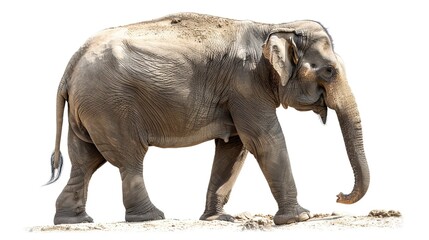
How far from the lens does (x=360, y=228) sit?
13898 millimetres

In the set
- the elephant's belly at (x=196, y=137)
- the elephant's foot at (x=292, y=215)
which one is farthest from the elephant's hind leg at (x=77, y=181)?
the elephant's foot at (x=292, y=215)

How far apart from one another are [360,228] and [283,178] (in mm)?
1123

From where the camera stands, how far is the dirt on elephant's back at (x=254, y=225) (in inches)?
553

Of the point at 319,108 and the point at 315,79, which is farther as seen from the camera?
the point at 319,108

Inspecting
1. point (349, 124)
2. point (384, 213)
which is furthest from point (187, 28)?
point (384, 213)

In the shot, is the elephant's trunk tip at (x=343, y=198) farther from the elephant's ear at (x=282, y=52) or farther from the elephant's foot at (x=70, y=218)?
the elephant's foot at (x=70, y=218)

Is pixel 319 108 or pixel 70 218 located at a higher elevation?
pixel 319 108

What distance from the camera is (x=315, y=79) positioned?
14711 millimetres

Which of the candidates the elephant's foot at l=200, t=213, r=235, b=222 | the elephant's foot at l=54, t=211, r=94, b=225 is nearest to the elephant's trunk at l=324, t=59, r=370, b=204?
the elephant's foot at l=200, t=213, r=235, b=222

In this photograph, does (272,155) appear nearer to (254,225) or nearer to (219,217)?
(254,225)

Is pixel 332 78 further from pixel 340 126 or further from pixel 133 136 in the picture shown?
pixel 133 136

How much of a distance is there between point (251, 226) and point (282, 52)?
1866 mm

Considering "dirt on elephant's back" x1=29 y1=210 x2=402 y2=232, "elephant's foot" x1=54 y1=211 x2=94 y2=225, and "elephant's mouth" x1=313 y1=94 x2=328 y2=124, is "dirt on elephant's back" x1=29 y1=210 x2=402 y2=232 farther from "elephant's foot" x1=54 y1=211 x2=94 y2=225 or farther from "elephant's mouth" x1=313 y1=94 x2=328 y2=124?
"elephant's mouth" x1=313 y1=94 x2=328 y2=124

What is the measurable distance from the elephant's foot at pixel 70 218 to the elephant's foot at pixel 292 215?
6.94 feet
